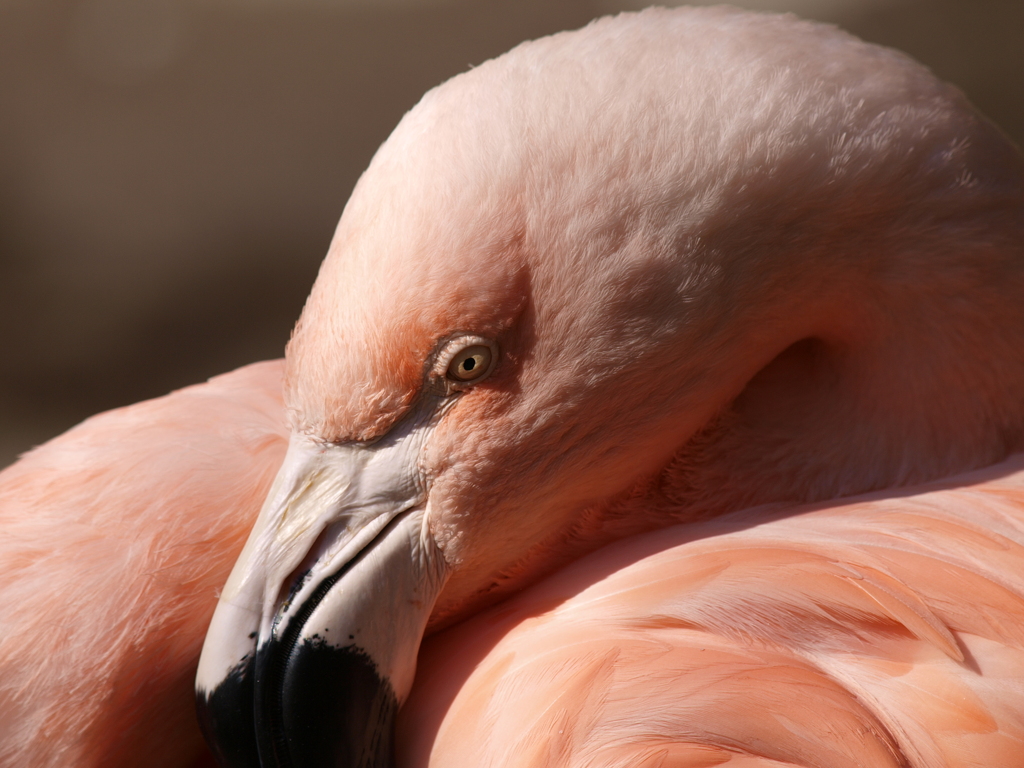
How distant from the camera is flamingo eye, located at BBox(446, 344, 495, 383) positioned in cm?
115

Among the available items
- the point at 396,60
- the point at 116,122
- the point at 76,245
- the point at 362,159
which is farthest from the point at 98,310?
the point at 396,60

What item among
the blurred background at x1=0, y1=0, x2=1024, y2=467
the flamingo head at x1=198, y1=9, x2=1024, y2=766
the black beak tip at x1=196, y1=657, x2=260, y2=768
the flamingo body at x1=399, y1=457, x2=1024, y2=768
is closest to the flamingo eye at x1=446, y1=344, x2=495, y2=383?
the flamingo head at x1=198, y1=9, x2=1024, y2=766

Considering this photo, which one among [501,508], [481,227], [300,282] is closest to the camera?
[481,227]

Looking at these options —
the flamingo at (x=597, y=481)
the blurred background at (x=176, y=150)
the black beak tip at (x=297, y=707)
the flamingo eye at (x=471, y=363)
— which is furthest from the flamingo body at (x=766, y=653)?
the blurred background at (x=176, y=150)

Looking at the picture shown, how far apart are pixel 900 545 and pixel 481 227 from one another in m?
0.67

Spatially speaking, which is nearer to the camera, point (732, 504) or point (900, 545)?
point (900, 545)

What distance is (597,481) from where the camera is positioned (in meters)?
1.28

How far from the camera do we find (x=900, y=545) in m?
1.21

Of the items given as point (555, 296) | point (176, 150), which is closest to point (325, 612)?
point (555, 296)

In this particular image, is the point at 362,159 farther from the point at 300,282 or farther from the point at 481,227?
the point at 481,227

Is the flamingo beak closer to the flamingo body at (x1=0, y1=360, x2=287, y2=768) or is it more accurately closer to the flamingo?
the flamingo

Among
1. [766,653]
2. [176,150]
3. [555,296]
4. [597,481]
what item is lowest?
→ [766,653]

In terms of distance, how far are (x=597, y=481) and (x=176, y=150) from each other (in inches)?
140

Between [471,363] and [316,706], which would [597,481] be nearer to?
[471,363]
